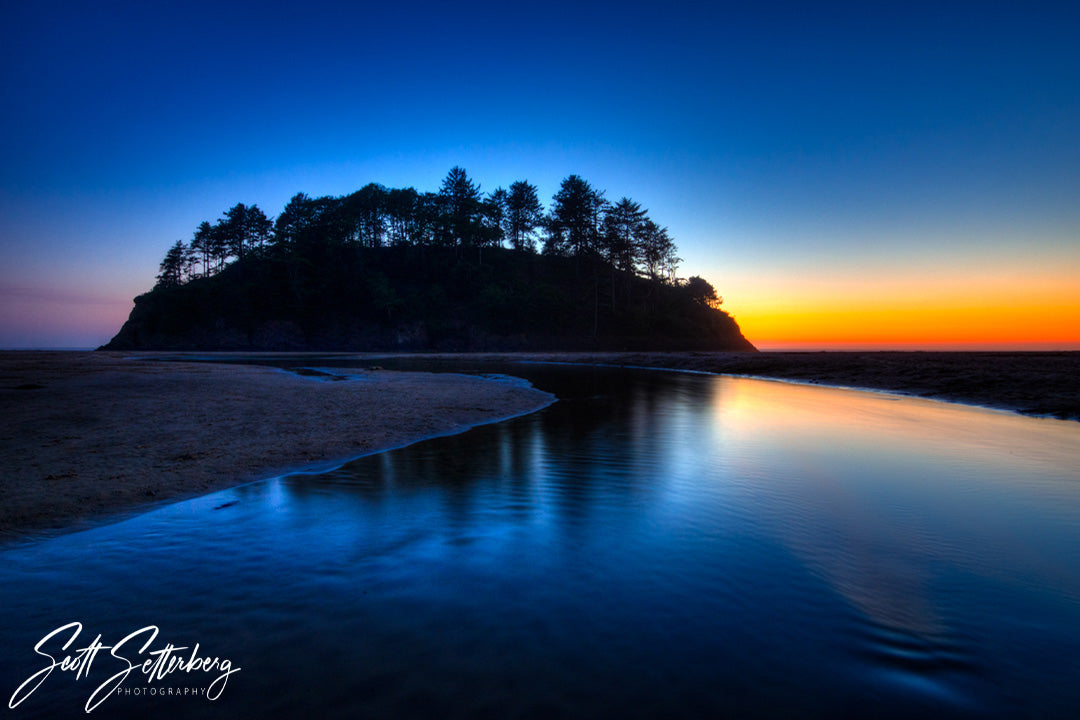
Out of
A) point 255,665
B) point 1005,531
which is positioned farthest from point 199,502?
point 1005,531

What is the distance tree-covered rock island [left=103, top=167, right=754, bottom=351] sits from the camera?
7900 cm

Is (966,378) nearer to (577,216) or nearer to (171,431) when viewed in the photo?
(171,431)

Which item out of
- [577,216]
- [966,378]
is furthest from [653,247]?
[966,378]

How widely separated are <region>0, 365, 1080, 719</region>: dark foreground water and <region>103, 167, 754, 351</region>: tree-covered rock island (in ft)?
227

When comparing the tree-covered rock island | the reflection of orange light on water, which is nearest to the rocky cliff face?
the tree-covered rock island

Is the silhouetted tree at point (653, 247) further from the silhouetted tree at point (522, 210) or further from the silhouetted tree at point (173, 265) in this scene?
the silhouetted tree at point (173, 265)

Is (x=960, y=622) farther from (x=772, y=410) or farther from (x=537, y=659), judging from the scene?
(x=772, y=410)

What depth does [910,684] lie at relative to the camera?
3.49 meters

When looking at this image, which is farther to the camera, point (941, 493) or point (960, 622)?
point (941, 493)

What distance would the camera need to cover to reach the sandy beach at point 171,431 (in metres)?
7.19

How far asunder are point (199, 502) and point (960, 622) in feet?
31.7

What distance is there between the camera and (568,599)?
466 cm
